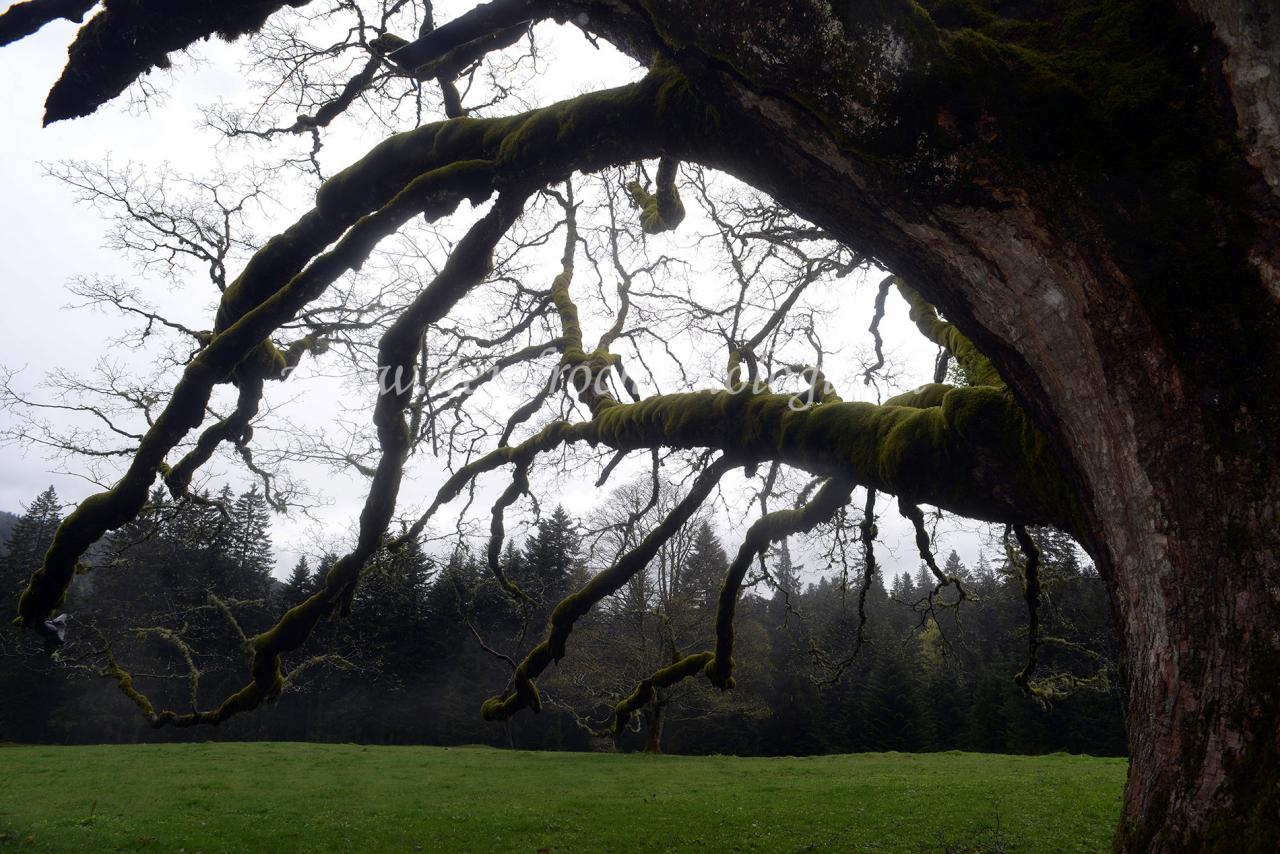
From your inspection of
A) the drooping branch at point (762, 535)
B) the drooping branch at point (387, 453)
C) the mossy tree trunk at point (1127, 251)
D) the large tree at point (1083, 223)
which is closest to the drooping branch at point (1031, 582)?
the drooping branch at point (762, 535)

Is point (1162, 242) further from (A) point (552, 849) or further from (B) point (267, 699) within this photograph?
(A) point (552, 849)

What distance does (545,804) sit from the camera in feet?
48.1

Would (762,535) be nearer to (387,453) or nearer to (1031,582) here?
(1031,582)

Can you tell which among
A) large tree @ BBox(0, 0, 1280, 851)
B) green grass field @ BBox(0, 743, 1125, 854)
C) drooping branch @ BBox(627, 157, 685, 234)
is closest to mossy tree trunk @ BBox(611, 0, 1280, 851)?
large tree @ BBox(0, 0, 1280, 851)

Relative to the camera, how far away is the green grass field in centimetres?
1120

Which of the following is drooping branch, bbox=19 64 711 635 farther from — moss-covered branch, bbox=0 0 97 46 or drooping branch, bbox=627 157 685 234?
moss-covered branch, bbox=0 0 97 46

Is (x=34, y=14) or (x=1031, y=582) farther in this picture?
(x=1031, y=582)

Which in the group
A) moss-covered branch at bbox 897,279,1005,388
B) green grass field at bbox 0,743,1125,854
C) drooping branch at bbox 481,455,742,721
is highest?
moss-covered branch at bbox 897,279,1005,388

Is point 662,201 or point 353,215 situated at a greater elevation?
point 662,201

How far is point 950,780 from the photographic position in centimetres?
1642

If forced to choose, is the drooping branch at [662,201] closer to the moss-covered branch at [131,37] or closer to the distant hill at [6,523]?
the moss-covered branch at [131,37]

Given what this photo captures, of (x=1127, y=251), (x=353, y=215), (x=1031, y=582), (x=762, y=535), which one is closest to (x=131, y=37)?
(x=353, y=215)

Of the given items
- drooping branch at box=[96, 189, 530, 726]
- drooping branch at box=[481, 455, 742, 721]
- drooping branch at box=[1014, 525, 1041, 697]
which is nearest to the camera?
drooping branch at box=[96, 189, 530, 726]

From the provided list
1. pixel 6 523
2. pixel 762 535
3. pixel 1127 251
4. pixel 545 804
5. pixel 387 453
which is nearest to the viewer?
pixel 1127 251
